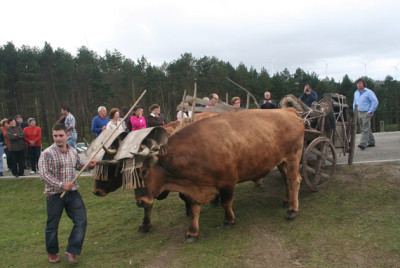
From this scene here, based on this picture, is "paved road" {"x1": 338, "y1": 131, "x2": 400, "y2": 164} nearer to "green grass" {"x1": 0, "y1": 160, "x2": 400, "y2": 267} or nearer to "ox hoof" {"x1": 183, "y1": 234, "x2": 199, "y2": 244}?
"green grass" {"x1": 0, "y1": 160, "x2": 400, "y2": 267}

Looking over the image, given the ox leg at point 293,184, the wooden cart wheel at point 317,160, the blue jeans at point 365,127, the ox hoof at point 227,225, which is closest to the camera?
the ox hoof at point 227,225

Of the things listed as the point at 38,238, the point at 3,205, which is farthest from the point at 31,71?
the point at 38,238

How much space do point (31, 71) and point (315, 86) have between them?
3428 centimetres

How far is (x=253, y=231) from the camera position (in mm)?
5590

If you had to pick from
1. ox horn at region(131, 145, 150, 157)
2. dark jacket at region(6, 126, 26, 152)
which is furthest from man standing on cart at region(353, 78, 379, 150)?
dark jacket at region(6, 126, 26, 152)

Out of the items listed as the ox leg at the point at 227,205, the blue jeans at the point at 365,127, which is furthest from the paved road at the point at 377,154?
the ox leg at the point at 227,205

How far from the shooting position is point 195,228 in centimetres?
534

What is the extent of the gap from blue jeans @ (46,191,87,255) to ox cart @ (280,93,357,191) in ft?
14.2

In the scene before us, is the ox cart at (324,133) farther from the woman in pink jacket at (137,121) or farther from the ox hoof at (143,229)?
the woman in pink jacket at (137,121)

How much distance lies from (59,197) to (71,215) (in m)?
0.35

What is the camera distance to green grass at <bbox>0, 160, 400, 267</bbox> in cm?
460

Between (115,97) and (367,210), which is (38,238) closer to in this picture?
(367,210)

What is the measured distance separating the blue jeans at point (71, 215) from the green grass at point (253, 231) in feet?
1.08

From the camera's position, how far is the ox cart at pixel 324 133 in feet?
22.4
